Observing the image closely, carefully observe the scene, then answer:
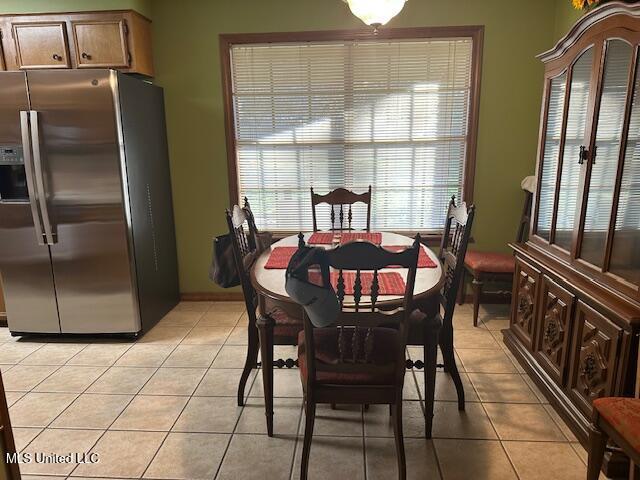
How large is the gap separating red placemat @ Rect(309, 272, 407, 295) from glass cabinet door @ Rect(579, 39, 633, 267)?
0.91 m

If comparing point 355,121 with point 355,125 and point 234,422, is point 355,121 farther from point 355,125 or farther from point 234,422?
point 234,422

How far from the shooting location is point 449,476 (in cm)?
171

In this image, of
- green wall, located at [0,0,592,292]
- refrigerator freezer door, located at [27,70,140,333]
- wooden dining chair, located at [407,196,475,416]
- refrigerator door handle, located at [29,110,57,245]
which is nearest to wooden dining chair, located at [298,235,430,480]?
wooden dining chair, located at [407,196,475,416]

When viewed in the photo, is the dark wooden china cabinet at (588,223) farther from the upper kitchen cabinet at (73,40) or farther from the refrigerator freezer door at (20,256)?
the refrigerator freezer door at (20,256)

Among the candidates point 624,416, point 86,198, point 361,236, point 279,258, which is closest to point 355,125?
point 361,236

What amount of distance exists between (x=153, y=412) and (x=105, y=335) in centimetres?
115

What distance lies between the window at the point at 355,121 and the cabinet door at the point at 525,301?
3.50 ft

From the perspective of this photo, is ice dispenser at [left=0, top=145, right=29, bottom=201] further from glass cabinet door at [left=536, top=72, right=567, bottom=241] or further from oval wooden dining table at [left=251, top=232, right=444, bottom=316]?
glass cabinet door at [left=536, top=72, right=567, bottom=241]

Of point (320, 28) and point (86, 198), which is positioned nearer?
point (86, 198)

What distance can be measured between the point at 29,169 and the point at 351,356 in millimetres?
2420

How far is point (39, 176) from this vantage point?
268cm

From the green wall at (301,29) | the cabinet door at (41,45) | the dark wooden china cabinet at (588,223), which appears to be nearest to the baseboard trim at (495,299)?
the green wall at (301,29)

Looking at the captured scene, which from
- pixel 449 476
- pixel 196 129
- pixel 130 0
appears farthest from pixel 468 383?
pixel 130 0

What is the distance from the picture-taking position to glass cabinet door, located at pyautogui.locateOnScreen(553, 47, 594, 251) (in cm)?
198
